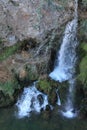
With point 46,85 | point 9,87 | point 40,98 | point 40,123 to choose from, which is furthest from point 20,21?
point 40,123

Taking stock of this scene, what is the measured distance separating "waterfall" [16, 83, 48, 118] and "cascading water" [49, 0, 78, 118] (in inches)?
33.6

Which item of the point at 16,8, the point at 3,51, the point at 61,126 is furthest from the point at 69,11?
the point at 61,126

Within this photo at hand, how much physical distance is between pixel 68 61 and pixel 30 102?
2.26 meters

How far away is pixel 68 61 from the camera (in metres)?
12.5

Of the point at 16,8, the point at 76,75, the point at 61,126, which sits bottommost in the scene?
the point at 61,126

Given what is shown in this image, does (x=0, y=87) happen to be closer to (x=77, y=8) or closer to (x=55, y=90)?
(x=55, y=90)

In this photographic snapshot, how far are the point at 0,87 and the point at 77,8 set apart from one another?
13.9 feet

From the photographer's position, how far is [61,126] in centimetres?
1046

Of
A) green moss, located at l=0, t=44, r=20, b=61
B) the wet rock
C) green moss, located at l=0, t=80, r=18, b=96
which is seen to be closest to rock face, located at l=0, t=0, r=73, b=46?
green moss, located at l=0, t=44, r=20, b=61

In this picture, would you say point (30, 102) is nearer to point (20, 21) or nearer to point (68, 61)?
point (68, 61)

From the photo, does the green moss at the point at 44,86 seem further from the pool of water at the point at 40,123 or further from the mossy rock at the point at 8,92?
the pool of water at the point at 40,123

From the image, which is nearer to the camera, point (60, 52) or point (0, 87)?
point (0, 87)

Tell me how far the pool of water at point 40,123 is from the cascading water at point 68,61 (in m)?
0.88

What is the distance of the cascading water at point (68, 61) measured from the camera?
1158 cm
